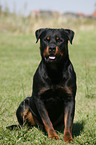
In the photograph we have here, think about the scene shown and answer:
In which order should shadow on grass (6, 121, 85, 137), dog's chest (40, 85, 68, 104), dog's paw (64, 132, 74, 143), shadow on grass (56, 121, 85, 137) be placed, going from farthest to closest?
shadow on grass (56, 121, 85, 137)
shadow on grass (6, 121, 85, 137)
dog's chest (40, 85, 68, 104)
dog's paw (64, 132, 74, 143)

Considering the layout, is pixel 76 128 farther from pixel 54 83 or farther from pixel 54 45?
pixel 54 45

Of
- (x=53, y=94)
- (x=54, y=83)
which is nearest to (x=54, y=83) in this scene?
(x=54, y=83)

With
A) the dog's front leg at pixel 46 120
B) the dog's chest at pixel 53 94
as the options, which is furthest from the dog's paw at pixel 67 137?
the dog's chest at pixel 53 94

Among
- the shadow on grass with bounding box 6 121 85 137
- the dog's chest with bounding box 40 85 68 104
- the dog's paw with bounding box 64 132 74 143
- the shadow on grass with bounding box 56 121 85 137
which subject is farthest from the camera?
the shadow on grass with bounding box 56 121 85 137

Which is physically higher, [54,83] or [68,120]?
[54,83]

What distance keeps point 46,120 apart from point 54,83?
0.51 meters

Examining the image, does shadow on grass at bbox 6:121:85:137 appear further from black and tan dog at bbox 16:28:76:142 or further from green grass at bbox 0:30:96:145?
black and tan dog at bbox 16:28:76:142

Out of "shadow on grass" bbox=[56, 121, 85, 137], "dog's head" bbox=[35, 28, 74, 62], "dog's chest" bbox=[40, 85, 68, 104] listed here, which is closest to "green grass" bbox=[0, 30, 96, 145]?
"shadow on grass" bbox=[56, 121, 85, 137]

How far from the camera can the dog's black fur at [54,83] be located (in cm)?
376

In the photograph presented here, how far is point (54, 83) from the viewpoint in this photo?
3838 mm

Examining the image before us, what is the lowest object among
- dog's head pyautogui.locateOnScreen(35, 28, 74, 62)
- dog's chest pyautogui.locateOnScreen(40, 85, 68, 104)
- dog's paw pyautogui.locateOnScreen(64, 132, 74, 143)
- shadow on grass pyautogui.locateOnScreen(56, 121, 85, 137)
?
shadow on grass pyautogui.locateOnScreen(56, 121, 85, 137)

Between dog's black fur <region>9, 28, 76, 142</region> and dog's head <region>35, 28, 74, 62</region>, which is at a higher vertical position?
dog's head <region>35, 28, 74, 62</region>

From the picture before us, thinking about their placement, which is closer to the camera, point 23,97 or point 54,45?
point 54,45

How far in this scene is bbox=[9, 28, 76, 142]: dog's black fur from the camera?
3.76 meters
